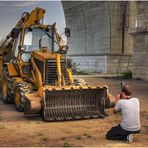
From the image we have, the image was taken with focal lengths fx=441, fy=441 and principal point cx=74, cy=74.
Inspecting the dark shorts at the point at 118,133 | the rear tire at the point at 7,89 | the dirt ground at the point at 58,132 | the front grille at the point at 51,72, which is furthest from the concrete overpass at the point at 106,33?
the dark shorts at the point at 118,133

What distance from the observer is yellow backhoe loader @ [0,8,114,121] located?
11.5 meters

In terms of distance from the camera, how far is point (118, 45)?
3516 centimetres

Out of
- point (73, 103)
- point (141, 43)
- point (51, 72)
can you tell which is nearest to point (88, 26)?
point (141, 43)

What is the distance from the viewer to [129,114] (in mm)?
8578

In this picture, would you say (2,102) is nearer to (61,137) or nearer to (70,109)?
(70,109)

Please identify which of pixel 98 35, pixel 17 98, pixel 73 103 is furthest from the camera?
pixel 98 35

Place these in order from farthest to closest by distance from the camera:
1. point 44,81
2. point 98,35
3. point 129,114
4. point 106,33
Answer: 1. point 98,35
2. point 106,33
3. point 44,81
4. point 129,114

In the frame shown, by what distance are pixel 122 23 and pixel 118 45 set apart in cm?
177

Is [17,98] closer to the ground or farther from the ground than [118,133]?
farther from the ground

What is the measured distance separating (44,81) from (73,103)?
4.07 ft

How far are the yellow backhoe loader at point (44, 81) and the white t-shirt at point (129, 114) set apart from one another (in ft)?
9.67

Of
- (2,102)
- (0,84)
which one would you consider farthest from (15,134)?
(0,84)

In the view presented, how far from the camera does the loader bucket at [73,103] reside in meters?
11.4

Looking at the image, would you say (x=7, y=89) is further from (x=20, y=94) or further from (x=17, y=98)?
(x=20, y=94)
